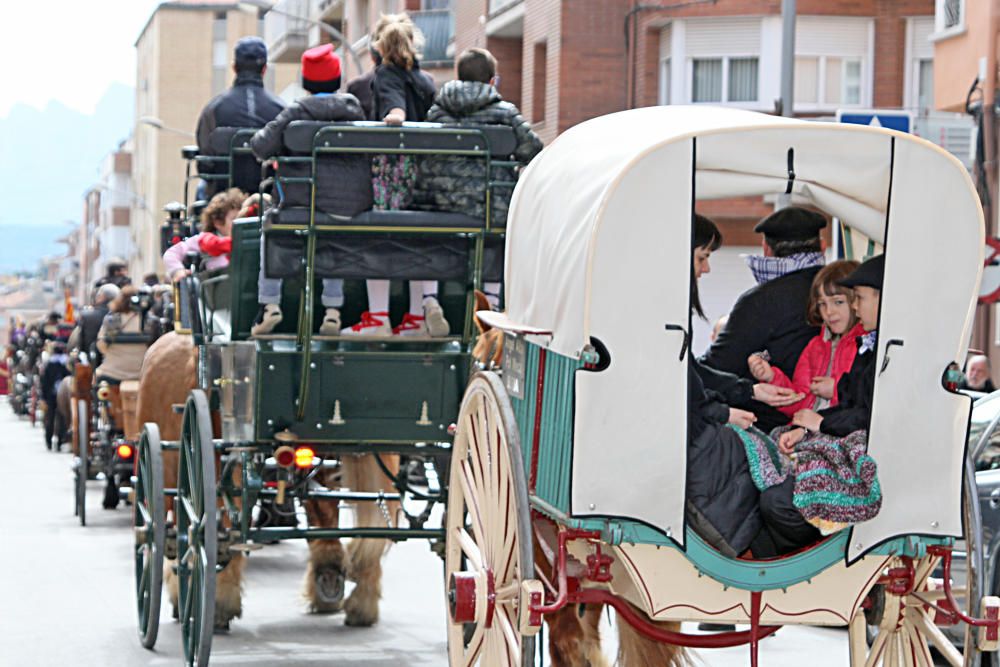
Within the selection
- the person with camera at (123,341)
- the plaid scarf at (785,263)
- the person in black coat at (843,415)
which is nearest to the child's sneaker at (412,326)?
the plaid scarf at (785,263)

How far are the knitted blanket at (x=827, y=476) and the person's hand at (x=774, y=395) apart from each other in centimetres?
32

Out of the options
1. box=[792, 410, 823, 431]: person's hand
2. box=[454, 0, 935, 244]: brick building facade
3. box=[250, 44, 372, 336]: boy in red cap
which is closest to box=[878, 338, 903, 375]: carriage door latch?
box=[792, 410, 823, 431]: person's hand

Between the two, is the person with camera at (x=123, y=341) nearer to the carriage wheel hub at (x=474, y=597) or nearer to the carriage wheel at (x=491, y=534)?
the carriage wheel at (x=491, y=534)

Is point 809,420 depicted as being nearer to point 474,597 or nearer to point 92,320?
point 474,597

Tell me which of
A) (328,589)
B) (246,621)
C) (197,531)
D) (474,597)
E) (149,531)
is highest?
(474,597)

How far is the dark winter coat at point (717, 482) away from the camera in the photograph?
6.42m

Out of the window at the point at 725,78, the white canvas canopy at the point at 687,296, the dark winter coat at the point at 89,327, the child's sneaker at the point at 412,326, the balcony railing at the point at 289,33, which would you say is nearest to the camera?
the white canvas canopy at the point at 687,296

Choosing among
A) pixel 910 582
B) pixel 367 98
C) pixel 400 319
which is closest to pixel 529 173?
pixel 910 582

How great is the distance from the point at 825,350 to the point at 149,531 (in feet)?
14.9

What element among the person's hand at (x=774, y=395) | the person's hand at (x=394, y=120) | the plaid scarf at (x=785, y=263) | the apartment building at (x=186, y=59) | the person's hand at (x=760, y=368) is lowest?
the person's hand at (x=774, y=395)

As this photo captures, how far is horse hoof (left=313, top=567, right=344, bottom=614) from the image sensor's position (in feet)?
37.8

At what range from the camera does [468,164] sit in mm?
9555

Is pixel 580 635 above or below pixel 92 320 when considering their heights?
below

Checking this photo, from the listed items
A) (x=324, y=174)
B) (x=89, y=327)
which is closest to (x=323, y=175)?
(x=324, y=174)
